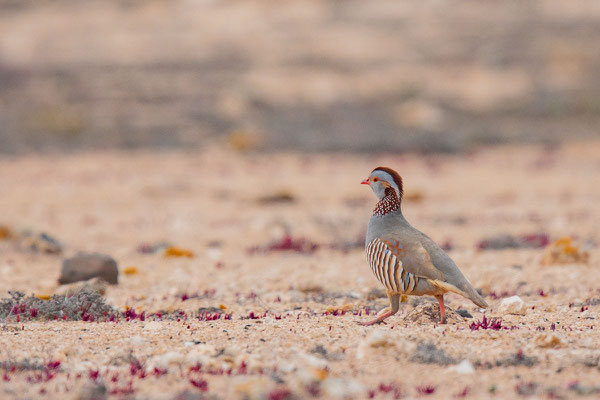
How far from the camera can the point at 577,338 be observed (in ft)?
19.6

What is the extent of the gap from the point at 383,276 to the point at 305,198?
11.3 m

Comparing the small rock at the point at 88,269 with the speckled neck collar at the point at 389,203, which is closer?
the speckled neck collar at the point at 389,203

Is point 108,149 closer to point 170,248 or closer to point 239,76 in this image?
point 239,76

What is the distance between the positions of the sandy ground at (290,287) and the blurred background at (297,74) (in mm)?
5299

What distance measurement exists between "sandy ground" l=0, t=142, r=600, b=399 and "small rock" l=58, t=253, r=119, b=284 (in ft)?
0.74

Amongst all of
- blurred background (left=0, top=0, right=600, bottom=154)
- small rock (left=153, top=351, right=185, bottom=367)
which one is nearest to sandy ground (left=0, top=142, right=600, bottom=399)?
small rock (left=153, top=351, right=185, bottom=367)

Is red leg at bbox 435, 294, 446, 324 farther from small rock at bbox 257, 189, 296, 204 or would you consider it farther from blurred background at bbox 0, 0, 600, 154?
blurred background at bbox 0, 0, 600, 154

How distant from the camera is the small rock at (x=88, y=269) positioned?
926 cm

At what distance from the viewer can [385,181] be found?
681 cm

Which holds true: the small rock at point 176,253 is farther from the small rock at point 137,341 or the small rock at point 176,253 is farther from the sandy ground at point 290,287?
the small rock at point 137,341

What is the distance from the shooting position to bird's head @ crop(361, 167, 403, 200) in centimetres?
678

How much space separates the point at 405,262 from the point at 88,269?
4.31 meters

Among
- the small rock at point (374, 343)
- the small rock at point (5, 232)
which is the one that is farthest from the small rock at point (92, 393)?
the small rock at point (5, 232)

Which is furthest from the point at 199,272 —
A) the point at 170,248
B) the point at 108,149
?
the point at 108,149
